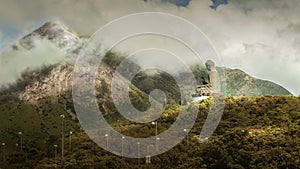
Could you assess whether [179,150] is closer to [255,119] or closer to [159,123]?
[255,119]

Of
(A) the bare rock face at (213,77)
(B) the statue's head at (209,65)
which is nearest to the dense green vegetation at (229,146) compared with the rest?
(A) the bare rock face at (213,77)

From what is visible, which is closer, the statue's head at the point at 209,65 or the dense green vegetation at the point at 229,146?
the dense green vegetation at the point at 229,146

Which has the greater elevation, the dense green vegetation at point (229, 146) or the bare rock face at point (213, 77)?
the bare rock face at point (213, 77)

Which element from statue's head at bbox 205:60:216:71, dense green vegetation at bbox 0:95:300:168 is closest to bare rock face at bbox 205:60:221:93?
statue's head at bbox 205:60:216:71

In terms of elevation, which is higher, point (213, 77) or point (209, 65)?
point (209, 65)

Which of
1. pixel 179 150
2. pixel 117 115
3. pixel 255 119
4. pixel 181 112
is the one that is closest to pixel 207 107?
pixel 181 112

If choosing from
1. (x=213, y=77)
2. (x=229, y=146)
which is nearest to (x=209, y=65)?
(x=213, y=77)

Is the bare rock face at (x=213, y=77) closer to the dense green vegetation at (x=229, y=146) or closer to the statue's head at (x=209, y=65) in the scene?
the statue's head at (x=209, y=65)

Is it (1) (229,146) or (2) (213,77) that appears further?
(2) (213,77)

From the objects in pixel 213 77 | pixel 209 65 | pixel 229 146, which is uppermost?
pixel 209 65

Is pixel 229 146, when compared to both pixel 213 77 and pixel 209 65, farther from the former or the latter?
pixel 209 65

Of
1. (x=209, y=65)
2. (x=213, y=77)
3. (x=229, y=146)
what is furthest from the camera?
(x=209, y=65)

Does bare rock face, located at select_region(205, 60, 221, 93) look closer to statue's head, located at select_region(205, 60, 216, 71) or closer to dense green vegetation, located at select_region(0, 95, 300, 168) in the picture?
statue's head, located at select_region(205, 60, 216, 71)

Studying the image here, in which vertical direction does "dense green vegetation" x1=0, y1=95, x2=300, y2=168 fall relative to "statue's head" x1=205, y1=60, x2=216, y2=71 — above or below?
below
